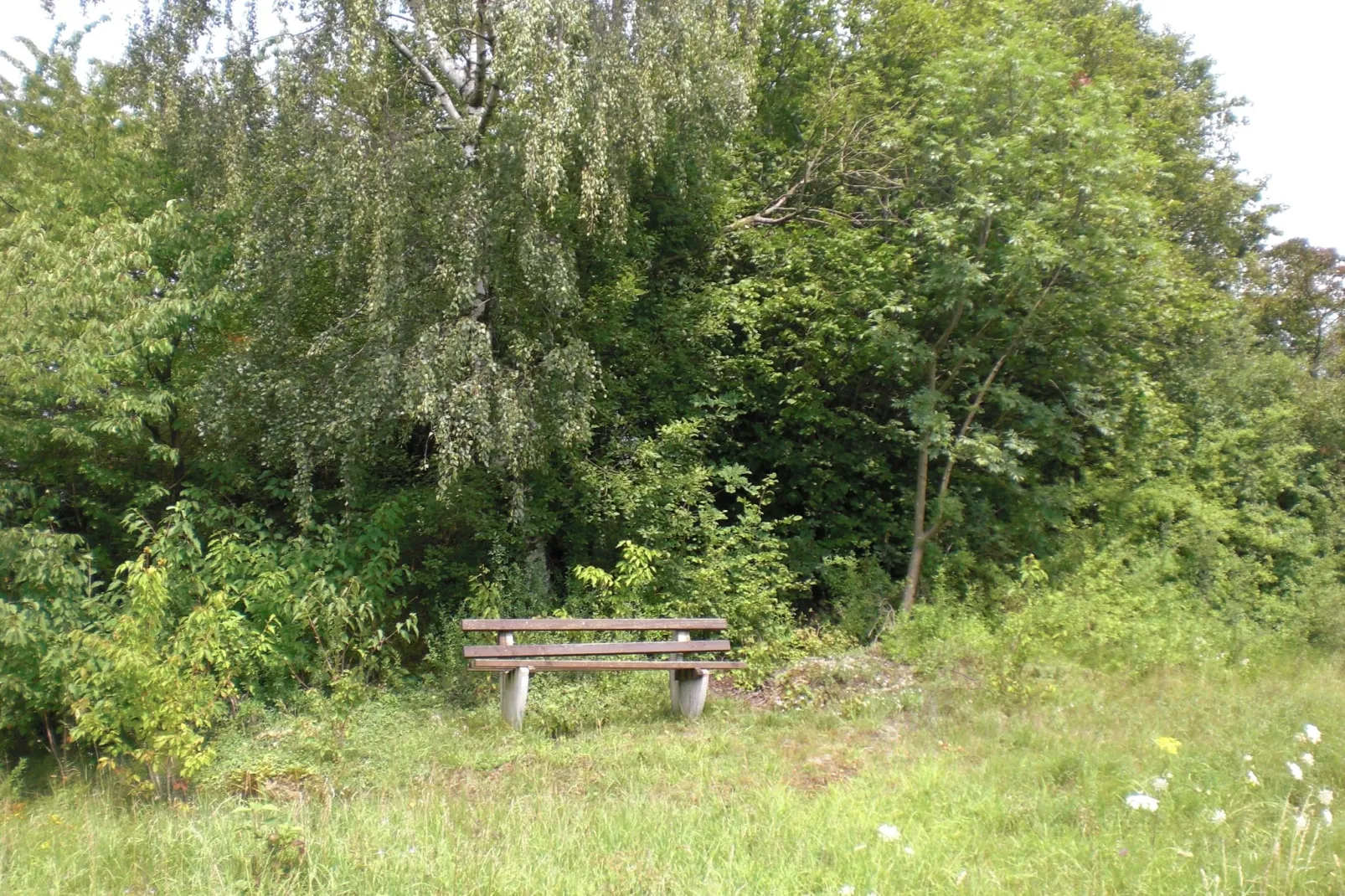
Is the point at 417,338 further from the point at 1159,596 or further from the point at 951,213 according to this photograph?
the point at 1159,596

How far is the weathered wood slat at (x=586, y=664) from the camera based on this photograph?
709cm

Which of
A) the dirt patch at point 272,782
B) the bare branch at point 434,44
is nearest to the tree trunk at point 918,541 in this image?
the bare branch at point 434,44

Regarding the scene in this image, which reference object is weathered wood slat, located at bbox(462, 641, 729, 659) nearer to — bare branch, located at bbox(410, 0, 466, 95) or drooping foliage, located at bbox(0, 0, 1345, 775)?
drooping foliage, located at bbox(0, 0, 1345, 775)

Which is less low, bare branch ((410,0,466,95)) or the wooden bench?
bare branch ((410,0,466,95))

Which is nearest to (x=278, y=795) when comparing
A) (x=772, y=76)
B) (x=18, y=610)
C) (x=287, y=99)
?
(x=18, y=610)

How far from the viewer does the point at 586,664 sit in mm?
7367

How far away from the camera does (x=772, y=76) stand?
14.2m

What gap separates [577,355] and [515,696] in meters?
3.32

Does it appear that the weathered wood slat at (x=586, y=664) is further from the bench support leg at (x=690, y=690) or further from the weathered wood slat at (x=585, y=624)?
the weathered wood slat at (x=585, y=624)

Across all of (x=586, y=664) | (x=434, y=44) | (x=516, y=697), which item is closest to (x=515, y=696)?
(x=516, y=697)

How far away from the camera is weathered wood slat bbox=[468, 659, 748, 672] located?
279 inches

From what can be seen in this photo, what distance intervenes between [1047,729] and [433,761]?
4304 mm

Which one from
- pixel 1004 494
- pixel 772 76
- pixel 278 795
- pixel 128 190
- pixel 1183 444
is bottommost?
pixel 278 795

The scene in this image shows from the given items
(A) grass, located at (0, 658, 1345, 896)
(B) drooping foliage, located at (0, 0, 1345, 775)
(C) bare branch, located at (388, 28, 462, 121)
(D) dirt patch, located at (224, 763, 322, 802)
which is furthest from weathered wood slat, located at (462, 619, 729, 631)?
(C) bare branch, located at (388, 28, 462, 121)
